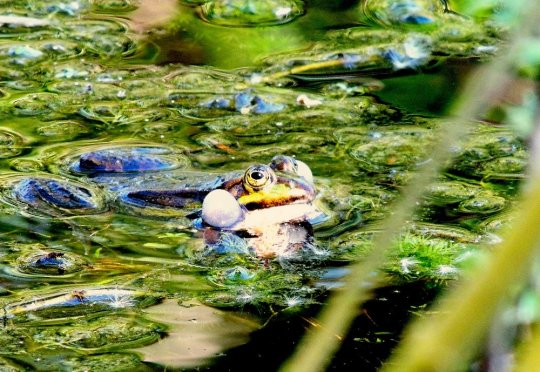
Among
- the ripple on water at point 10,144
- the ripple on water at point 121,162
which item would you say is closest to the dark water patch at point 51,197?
the ripple on water at point 121,162

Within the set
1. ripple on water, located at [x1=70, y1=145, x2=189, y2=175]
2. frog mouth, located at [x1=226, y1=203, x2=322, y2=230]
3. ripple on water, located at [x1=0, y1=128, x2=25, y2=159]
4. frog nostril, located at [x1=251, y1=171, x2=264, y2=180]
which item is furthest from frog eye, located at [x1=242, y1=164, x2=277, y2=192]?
ripple on water, located at [x1=0, y1=128, x2=25, y2=159]

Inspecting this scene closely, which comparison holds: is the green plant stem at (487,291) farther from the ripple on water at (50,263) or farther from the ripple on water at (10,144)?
the ripple on water at (10,144)

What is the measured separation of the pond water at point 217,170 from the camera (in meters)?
2.92

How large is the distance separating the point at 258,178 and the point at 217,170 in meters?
0.52

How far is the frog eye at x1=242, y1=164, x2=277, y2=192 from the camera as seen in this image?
3.80 m

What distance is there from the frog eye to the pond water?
49 mm

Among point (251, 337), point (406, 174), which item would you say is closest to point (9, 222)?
point (251, 337)

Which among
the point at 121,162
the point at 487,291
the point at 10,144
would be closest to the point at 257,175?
the point at 121,162

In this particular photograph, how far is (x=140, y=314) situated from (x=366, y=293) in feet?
2.35

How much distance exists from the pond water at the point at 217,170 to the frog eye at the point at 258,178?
5cm

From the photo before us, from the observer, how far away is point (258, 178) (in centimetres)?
381

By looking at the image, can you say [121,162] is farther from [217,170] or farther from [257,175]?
[257,175]

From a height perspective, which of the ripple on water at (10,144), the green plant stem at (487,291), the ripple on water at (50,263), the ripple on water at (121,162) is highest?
the ripple on water at (10,144)

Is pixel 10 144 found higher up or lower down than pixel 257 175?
higher up
